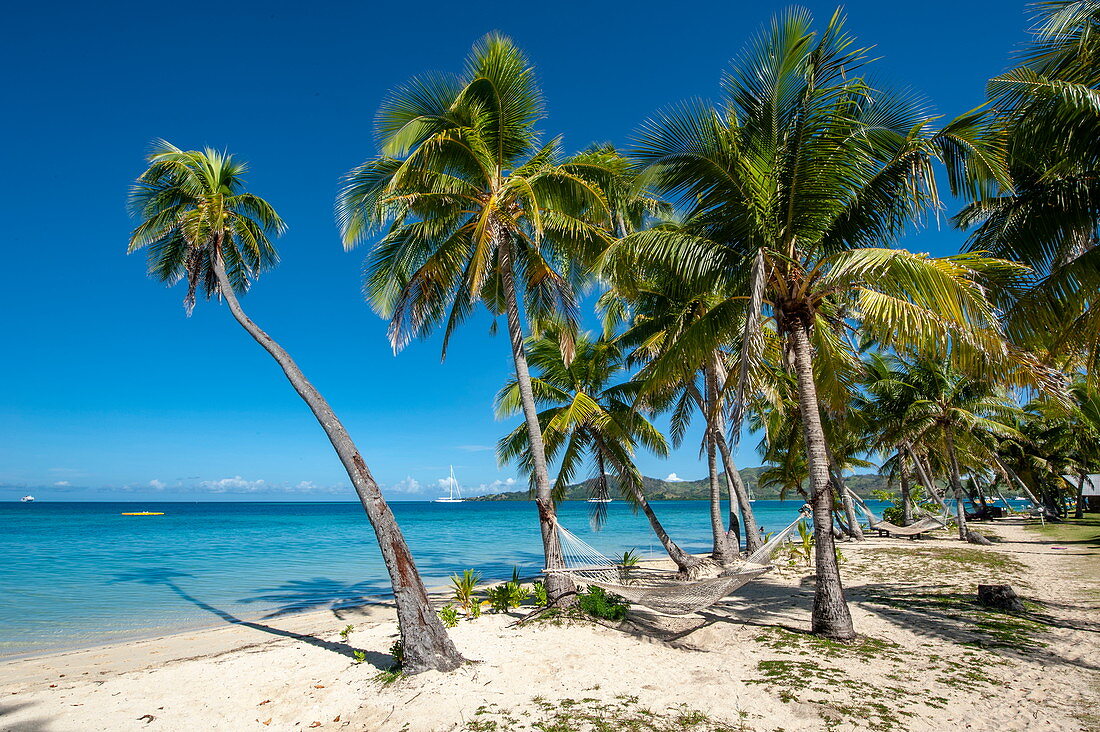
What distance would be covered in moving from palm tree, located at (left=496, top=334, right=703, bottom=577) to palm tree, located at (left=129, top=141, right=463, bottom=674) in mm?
4966

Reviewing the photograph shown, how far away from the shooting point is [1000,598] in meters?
6.78

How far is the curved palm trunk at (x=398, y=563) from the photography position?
5051mm

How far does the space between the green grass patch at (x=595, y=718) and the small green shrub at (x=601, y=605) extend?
2.63 meters

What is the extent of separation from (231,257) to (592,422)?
252 inches

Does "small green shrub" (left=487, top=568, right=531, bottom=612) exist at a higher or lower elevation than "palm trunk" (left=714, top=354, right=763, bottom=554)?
lower

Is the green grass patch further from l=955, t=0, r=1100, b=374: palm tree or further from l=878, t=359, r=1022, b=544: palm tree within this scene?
l=878, t=359, r=1022, b=544: palm tree

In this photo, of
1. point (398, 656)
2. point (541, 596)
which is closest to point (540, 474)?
point (541, 596)

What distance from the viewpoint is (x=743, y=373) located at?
5.18 metres

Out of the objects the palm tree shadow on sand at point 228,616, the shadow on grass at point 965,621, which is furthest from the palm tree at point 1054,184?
the palm tree shadow on sand at point 228,616

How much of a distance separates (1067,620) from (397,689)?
7008 millimetres

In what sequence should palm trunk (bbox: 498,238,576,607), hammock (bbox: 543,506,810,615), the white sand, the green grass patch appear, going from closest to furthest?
the green grass patch
the white sand
hammock (bbox: 543,506,810,615)
palm trunk (bbox: 498,238,576,607)

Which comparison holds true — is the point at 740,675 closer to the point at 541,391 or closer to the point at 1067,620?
the point at 1067,620

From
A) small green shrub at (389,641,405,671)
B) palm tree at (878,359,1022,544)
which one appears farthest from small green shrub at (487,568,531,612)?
palm tree at (878,359,1022,544)

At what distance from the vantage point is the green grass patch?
382cm
